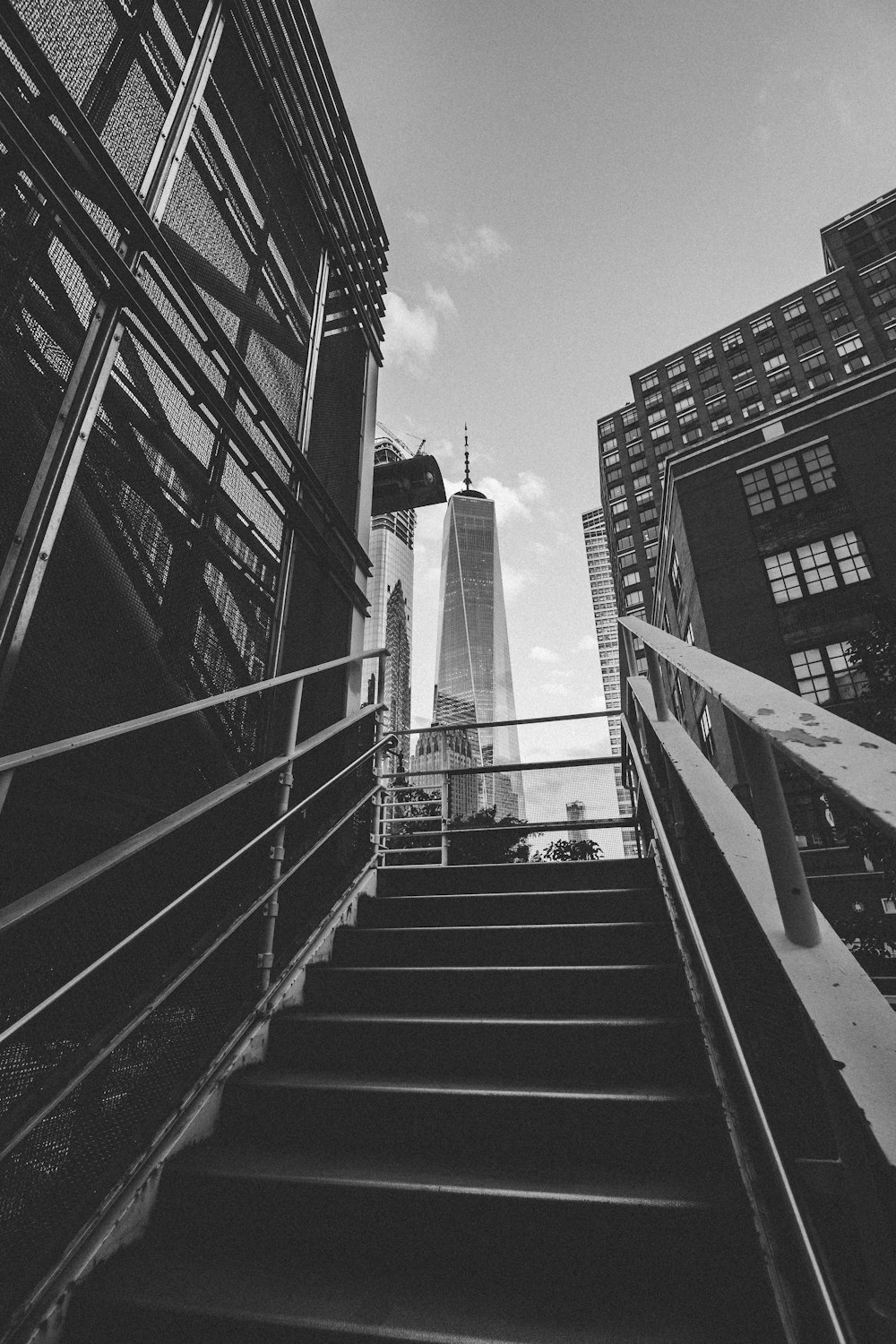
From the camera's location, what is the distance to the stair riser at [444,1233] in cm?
141

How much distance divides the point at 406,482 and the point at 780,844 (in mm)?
5625

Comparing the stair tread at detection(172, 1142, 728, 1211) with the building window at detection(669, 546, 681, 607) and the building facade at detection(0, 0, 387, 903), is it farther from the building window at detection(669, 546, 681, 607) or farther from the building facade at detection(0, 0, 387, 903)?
the building window at detection(669, 546, 681, 607)

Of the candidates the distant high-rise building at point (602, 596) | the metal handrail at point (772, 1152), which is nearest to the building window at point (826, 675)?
the metal handrail at point (772, 1152)

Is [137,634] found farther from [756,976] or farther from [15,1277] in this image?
[756,976]

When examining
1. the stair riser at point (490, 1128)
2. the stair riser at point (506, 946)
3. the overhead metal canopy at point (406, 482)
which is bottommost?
the stair riser at point (490, 1128)

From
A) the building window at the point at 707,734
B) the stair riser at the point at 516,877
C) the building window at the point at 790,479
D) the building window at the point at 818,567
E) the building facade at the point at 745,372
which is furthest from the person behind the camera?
the building facade at the point at 745,372

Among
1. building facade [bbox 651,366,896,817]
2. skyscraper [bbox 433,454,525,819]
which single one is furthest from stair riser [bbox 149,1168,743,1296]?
skyscraper [bbox 433,454,525,819]

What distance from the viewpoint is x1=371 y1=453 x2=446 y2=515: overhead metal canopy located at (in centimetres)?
602

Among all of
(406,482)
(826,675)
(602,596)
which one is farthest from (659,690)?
(602,596)

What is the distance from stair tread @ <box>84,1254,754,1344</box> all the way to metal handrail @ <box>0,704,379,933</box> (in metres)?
0.97

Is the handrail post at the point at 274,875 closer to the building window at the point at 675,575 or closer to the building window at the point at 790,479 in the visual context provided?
the building window at the point at 790,479

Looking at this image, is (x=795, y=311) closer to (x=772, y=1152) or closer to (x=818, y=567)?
(x=818, y=567)

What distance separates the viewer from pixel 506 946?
9.04 feet

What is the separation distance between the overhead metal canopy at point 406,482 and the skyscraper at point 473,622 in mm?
126254
